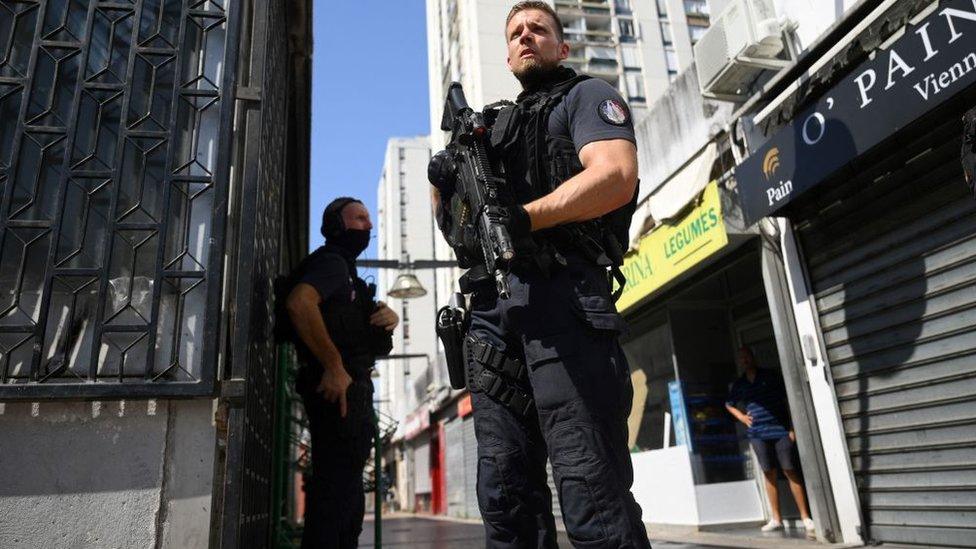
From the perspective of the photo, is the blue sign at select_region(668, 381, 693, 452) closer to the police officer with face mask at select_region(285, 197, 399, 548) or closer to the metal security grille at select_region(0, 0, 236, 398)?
the police officer with face mask at select_region(285, 197, 399, 548)

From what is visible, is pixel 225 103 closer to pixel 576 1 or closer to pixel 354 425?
pixel 354 425

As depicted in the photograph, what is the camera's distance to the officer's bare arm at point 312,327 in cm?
326

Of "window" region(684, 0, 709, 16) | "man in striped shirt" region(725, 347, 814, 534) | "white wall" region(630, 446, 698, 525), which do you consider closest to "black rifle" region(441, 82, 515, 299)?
"man in striped shirt" region(725, 347, 814, 534)

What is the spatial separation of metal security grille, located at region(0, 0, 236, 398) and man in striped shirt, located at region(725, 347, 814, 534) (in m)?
5.35

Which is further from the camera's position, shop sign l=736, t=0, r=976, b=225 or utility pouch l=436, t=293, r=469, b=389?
shop sign l=736, t=0, r=976, b=225

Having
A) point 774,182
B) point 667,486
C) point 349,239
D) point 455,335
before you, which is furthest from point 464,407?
point 455,335

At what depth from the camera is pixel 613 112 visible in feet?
6.07

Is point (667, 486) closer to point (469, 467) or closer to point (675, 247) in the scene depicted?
point (675, 247)

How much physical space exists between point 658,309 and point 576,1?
1371 inches

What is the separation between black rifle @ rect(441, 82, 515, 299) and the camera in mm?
1652

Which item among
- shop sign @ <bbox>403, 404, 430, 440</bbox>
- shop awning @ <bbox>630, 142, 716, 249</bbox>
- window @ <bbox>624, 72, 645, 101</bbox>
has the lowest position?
shop sign @ <bbox>403, 404, 430, 440</bbox>

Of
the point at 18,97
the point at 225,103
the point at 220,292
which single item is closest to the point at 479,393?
the point at 220,292

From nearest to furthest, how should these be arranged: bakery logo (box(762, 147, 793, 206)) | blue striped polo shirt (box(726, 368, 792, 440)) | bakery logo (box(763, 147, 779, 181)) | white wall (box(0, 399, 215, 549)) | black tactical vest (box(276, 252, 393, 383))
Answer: white wall (box(0, 399, 215, 549)) → black tactical vest (box(276, 252, 393, 383)) → bakery logo (box(762, 147, 793, 206)) → bakery logo (box(763, 147, 779, 181)) → blue striped polo shirt (box(726, 368, 792, 440))

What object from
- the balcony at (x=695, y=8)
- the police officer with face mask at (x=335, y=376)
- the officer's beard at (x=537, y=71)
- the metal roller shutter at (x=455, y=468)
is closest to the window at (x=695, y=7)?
the balcony at (x=695, y=8)
